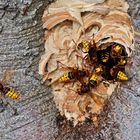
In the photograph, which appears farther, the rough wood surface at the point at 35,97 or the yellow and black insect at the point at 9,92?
the yellow and black insect at the point at 9,92

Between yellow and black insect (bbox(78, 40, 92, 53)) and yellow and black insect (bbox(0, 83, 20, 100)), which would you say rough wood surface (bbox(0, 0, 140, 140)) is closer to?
yellow and black insect (bbox(0, 83, 20, 100))

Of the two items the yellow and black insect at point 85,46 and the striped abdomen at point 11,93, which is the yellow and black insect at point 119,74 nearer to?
the yellow and black insect at point 85,46

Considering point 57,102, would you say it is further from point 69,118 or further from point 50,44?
point 50,44

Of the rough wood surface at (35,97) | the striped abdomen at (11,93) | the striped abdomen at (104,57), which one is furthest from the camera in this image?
the striped abdomen at (104,57)

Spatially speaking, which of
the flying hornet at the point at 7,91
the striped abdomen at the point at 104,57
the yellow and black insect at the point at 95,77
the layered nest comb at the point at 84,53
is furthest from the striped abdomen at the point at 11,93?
the striped abdomen at the point at 104,57

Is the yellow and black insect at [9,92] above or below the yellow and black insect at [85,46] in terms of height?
below

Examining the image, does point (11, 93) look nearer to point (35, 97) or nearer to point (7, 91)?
point (7, 91)

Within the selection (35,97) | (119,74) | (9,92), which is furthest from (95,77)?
(9,92)
